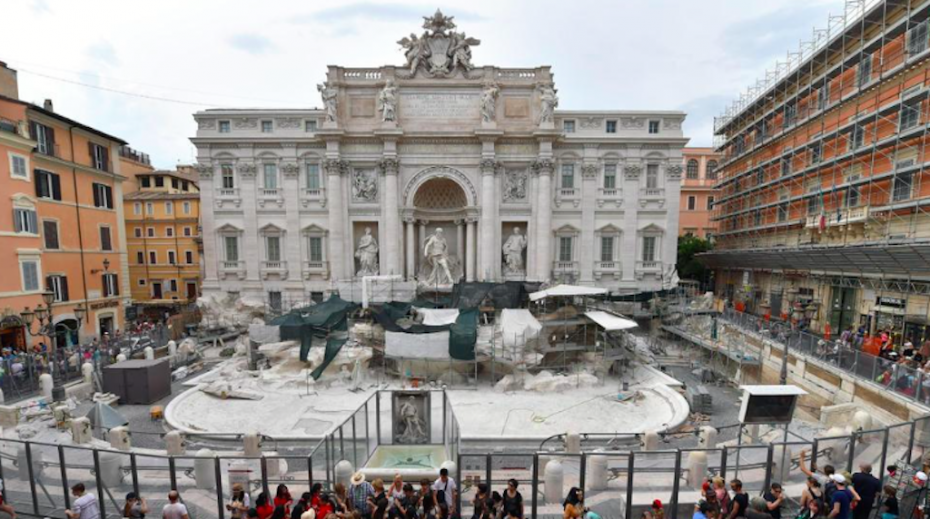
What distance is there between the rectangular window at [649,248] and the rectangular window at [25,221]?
39.1 metres

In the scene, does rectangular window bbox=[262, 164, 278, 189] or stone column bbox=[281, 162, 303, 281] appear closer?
stone column bbox=[281, 162, 303, 281]

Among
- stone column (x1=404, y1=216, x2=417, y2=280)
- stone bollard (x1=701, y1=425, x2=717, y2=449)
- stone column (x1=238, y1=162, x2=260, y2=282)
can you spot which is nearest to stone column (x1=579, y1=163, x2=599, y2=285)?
stone column (x1=404, y1=216, x2=417, y2=280)

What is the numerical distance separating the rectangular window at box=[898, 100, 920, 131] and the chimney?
4508 cm

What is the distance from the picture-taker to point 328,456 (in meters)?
8.94

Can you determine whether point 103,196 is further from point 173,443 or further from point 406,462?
point 406,462

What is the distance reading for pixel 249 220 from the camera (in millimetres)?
30906

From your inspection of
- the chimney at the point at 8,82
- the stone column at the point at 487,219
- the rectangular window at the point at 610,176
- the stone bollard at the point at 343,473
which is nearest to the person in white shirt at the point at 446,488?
the stone bollard at the point at 343,473

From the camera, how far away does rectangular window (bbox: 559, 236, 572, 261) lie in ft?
103

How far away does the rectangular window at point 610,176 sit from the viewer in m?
30.9

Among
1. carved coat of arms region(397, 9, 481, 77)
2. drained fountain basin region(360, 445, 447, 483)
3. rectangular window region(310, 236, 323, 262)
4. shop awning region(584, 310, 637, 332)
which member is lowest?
drained fountain basin region(360, 445, 447, 483)

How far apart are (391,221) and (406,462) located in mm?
21684

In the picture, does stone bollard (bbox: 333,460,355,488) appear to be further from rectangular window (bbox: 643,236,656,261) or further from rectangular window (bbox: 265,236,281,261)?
rectangular window (bbox: 643,236,656,261)

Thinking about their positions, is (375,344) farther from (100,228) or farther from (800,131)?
(800,131)

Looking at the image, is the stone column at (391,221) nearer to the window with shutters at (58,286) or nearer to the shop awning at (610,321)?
the shop awning at (610,321)
